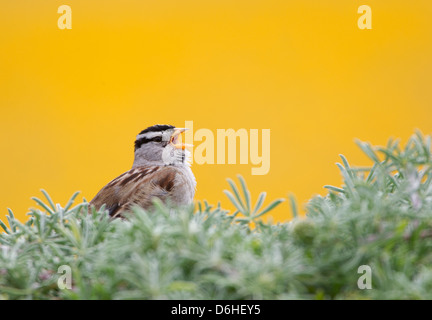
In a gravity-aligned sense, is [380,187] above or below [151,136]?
below

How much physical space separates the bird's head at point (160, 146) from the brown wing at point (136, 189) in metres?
0.29

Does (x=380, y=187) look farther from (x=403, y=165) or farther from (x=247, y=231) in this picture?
(x=247, y=231)

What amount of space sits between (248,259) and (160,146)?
317 cm

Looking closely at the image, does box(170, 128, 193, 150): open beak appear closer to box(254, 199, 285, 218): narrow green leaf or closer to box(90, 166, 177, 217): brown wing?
box(90, 166, 177, 217): brown wing

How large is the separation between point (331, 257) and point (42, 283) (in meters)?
0.37

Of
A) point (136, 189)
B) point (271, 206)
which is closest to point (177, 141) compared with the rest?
point (136, 189)

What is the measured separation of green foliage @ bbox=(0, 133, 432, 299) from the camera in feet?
→ 1.91

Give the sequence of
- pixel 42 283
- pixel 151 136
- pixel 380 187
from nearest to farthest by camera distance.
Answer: pixel 42 283
pixel 380 187
pixel 151 136

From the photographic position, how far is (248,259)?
0.60m

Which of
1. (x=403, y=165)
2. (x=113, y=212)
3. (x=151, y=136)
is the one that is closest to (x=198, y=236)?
(x=403, y=165)

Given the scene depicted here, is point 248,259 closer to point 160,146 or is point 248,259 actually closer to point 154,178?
point 154,178

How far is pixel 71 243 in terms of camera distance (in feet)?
2.57

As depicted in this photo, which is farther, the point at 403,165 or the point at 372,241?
the point at 403,165
